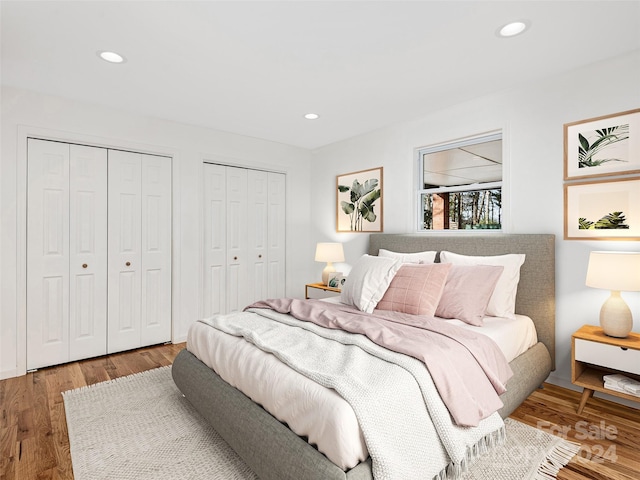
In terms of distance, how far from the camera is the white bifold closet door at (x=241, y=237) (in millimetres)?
4180

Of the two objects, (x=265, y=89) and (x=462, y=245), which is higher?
(x=265, y=89)

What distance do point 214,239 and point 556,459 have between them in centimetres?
365

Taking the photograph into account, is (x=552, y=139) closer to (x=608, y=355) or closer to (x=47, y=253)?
(x=608, y=355)

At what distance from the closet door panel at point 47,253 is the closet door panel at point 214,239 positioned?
1.35 meters

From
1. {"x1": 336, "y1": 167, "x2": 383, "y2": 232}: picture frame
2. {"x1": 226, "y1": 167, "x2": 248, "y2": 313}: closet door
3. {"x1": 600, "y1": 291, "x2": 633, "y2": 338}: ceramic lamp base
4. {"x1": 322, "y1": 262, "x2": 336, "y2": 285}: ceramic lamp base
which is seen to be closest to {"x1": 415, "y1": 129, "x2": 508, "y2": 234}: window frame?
{"x1": 336, "y1": 167, "x2": 383, "y2": 232}: picture frame

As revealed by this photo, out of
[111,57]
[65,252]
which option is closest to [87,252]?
[65,252]

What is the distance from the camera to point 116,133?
347cm

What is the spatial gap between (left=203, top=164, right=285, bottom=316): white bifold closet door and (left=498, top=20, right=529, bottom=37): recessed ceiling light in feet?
10.3

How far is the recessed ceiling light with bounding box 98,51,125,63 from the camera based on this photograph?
94.6 inches

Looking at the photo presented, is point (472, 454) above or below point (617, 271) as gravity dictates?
below

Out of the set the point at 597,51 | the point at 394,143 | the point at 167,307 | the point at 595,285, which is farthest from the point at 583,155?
the point at 167,307

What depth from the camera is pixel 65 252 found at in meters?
3.25

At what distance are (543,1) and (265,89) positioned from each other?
202cm

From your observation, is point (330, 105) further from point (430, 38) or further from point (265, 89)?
point (430, 38)
